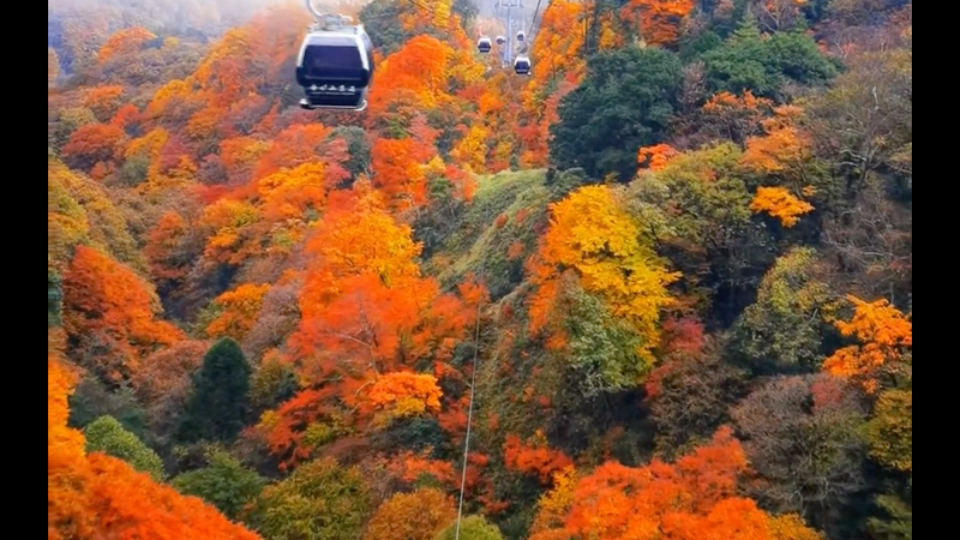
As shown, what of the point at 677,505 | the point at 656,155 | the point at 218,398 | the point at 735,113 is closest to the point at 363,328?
the point at 218,398

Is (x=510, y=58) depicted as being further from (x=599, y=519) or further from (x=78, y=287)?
(x=599, y=519)

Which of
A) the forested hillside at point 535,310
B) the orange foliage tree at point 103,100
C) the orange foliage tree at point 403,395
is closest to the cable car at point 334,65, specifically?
the forested hillside at point 535,310

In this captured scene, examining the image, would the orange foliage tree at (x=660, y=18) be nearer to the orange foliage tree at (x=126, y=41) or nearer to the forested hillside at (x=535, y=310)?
the forested hillside at (x=535, y=310)

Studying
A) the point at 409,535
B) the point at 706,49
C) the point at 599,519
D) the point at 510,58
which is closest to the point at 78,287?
the point at 409,535

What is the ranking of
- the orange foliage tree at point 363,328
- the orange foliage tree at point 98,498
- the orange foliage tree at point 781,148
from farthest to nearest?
the orange foliage tree at point 363,328 < the orange foliage tree at point 781,148 < the orange foliage tree at point 98,498

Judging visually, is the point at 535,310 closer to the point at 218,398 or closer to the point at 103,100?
the point at 218,398

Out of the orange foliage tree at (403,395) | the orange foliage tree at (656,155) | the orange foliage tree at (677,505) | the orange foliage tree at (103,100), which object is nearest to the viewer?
the orange foliage tree at (677,505)
